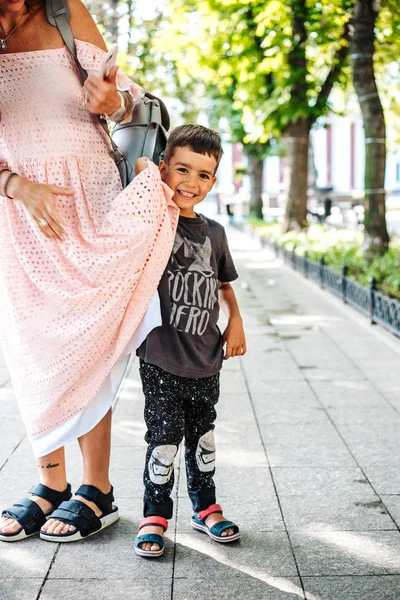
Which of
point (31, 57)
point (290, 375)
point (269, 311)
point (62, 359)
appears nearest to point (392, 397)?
point (290, 375)

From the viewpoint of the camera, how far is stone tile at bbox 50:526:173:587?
300 cm

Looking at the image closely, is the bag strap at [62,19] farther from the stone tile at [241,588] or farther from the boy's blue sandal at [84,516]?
the stone tile at [241,588]

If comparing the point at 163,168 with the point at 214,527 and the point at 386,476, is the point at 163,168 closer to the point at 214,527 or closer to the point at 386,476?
the point at 214,527

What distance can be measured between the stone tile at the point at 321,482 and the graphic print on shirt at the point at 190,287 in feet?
3.70

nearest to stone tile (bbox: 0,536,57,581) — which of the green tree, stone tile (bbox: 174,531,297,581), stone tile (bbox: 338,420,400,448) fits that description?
stone tile (bbox: 174,531,297,581)

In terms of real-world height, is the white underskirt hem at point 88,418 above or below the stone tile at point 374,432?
above

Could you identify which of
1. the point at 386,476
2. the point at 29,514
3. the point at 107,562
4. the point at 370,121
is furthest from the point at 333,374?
the point at 370,121

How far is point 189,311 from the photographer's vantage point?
3178mm

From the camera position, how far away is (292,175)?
1945 centimetres

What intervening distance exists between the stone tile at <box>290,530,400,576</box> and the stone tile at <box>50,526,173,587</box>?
1.66 feet

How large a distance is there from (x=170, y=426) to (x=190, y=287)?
53 centimetres

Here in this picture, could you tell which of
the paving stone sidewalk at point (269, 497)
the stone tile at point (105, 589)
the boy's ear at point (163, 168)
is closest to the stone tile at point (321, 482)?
the paving stone sidewalk at point (269, 497)

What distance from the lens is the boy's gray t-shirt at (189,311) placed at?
3141 millimetres

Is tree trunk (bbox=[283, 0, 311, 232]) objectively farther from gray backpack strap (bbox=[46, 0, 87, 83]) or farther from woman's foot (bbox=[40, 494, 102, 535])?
woman's foot (bbox=[40, 494, 102, 535])
